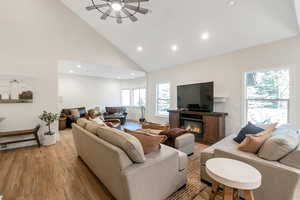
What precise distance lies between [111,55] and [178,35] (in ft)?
9.01

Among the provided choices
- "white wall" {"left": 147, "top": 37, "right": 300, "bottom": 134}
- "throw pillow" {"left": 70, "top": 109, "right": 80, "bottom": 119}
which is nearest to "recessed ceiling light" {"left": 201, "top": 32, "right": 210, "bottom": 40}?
"white wall" {"left": 147, "top": 37, "right": 300, "bottom": 134}

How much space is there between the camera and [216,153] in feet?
6.25

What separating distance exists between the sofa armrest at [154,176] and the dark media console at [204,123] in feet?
7.74

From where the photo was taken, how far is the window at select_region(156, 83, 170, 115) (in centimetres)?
607

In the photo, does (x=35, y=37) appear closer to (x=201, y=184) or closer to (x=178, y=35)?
(x=178, y=35)

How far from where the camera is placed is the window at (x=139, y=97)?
798 centimetres

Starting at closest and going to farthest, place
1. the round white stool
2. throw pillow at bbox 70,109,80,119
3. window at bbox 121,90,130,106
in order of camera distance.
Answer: the round white stool, throw pillow at bbox 70,109,80,119, window at bbox 121,90,130,106

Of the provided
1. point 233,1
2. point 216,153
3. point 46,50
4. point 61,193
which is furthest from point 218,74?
point 46,50

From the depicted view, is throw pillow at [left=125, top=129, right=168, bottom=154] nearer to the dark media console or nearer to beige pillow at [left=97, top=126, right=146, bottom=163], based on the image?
beige pillow at [left=97, top=126, right=146, bottom=163]

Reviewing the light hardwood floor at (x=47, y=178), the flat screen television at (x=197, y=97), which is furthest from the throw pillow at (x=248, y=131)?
the flat screen television at (x=197, y=97)

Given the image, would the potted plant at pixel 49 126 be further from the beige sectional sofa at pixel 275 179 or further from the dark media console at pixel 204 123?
the beige sectional sofa at pixel 275 179

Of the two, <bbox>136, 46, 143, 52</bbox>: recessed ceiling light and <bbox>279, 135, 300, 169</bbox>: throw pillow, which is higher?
<bbox>136, 46, 143, 52</bbox>: recessed ceiling light

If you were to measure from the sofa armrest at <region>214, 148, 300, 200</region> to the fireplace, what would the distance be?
2562 mm

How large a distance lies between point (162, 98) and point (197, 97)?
2.19 m
